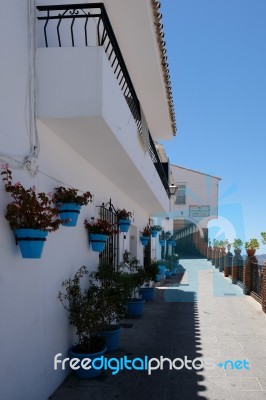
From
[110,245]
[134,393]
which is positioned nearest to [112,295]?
[134,393]

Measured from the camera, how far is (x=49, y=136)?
4902mm

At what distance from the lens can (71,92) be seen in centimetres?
446

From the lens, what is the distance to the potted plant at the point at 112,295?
6.19m

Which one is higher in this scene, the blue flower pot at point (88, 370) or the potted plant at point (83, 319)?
the potted plant at point (83, 319)

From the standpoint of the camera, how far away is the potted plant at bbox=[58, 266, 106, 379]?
5.33 metres

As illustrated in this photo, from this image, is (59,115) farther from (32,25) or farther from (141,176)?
(141,176)

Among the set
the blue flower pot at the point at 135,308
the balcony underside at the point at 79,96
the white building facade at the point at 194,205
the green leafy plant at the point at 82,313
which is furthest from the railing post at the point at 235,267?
the white building facade at the point at 194,205

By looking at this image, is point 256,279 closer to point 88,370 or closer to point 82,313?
point 88,370

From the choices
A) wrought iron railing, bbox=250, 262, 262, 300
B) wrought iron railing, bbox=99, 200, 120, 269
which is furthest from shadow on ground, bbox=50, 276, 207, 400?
wrought iron railing, bbox=250, 262, 262, 300

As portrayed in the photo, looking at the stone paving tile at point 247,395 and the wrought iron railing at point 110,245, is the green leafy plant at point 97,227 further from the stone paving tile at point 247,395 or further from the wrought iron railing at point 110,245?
the stone paving tile at point 247,395

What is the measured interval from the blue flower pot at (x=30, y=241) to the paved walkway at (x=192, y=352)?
222 centimetres

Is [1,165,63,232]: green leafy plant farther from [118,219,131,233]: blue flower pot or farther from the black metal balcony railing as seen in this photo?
[118,219,131,233]: blue flower pot

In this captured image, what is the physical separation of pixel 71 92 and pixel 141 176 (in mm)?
4090

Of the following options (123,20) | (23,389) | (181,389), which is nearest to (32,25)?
(123,20)
